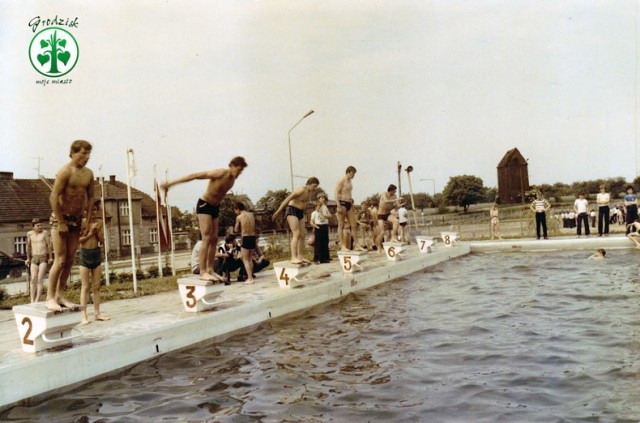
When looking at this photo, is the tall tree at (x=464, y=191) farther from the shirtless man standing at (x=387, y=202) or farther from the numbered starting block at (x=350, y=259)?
the numbered starting block at (x=350, y=259)

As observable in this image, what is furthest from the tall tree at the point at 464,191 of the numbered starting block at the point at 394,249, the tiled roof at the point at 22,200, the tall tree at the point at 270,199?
the numbered starting block at the point at 394,249

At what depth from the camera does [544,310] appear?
29.3 ft

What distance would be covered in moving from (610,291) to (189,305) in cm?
740

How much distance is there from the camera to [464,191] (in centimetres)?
10894

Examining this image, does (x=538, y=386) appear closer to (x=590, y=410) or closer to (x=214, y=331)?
(x=590, y=410)

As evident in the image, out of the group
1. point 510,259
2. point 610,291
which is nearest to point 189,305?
point 610,291

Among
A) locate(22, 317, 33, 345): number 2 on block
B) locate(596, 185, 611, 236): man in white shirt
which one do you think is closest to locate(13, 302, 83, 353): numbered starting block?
locate(22, 317, 33, 345): number 2 on block

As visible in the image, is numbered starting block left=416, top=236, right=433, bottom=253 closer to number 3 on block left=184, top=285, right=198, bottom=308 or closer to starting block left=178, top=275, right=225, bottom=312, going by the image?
starting block left=178, top=275, right=225, bottom=312

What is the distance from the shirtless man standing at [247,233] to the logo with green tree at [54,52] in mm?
4469

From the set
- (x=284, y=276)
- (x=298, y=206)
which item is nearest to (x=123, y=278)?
(x=298, y=206)

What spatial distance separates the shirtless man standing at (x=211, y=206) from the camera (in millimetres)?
8211

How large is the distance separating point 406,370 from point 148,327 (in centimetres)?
331

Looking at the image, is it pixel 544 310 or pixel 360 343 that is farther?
pixel 544 310

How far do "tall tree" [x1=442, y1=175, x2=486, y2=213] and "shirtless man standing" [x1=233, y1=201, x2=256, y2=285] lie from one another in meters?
101
